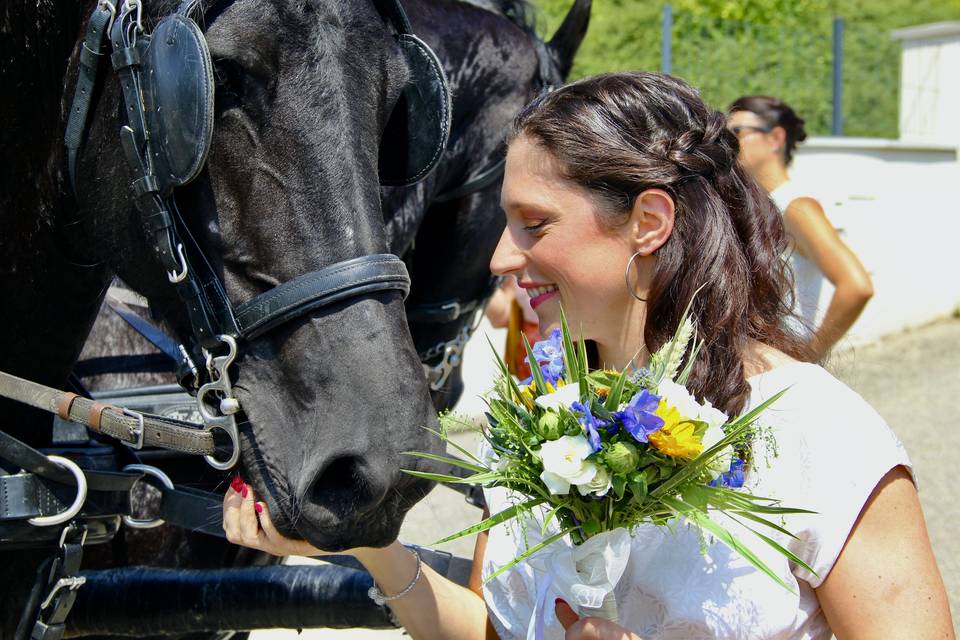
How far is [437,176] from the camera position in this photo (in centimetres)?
296

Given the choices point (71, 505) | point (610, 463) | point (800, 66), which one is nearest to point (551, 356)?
point (610, 463)

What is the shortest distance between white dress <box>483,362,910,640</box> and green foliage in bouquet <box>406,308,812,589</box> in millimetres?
62

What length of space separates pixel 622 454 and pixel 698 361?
0.32 meters

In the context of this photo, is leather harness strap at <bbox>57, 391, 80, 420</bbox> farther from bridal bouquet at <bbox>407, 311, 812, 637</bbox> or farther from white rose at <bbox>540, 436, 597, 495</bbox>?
white rose at <bbox>540, 436, 597, 495</bbox>

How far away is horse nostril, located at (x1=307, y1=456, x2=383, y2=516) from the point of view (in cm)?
160

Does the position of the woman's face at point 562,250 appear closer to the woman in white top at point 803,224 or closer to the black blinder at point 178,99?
the black blinder at point 178,99

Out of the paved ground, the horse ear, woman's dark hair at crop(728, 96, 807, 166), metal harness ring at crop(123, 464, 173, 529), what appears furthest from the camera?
the paved ground

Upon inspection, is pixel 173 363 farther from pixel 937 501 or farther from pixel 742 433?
pixel 937 501

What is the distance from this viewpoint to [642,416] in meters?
1.45

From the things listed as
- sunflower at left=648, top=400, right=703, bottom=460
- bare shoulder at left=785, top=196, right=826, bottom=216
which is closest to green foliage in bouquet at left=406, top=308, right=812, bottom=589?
sunflower at left=648, top=400, right=703, bottom=460

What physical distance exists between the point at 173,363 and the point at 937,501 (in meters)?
4.44

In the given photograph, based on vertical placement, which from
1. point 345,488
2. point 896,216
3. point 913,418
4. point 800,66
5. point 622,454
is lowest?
point 913,418

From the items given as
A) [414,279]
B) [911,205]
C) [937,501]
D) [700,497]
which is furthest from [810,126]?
[700,497]

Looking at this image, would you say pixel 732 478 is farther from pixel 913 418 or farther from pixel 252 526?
pixel 913 418
